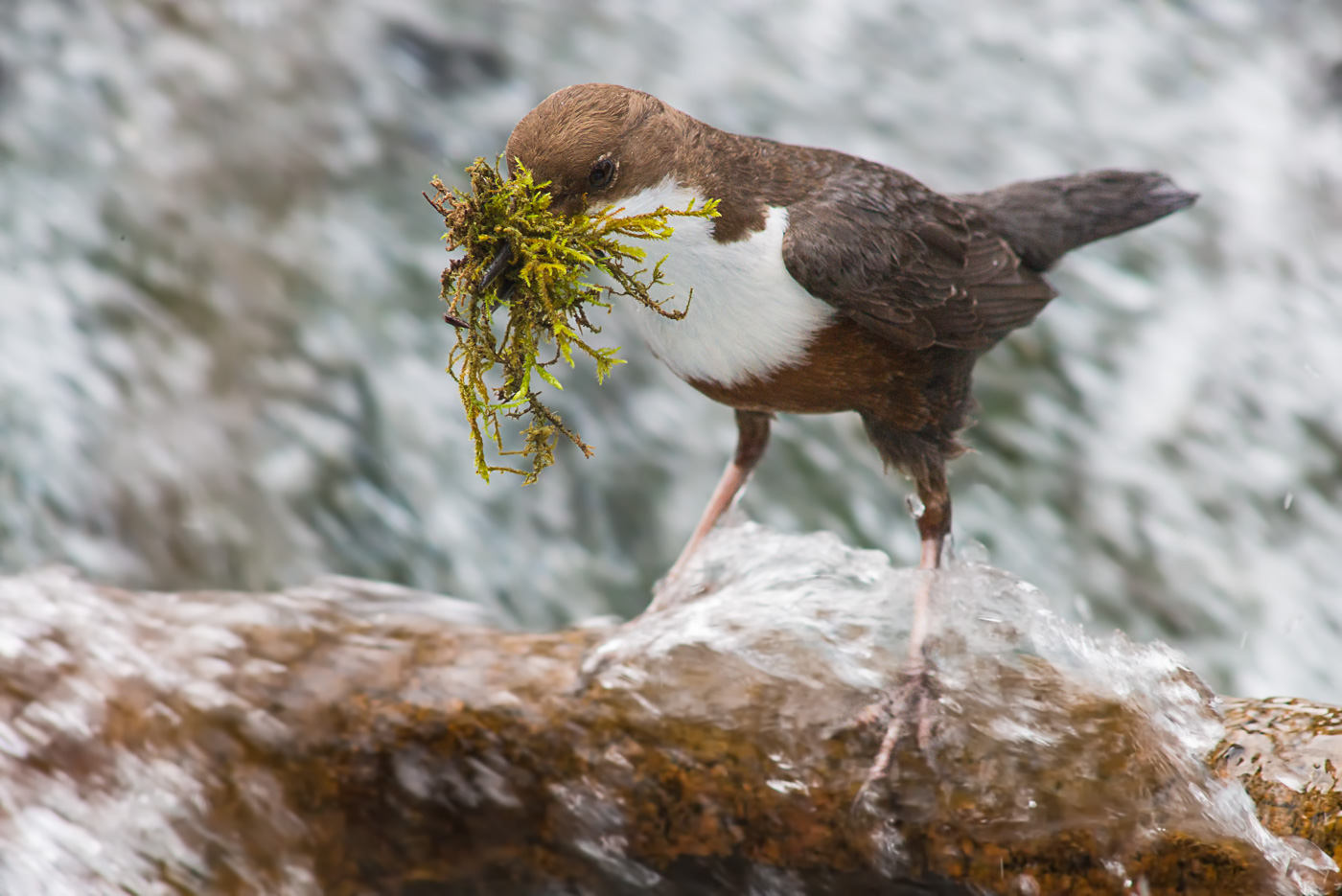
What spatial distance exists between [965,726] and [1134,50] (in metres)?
4.63

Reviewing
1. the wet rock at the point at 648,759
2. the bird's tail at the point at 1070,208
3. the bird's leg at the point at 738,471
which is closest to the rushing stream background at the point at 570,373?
the bird's leg at the point at 738,471

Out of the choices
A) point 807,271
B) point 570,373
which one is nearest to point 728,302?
point 807,271

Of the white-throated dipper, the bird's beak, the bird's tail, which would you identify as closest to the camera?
the bird's beak

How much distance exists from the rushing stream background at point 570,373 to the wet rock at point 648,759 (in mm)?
1328

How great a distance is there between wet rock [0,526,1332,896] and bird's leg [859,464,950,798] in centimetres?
3

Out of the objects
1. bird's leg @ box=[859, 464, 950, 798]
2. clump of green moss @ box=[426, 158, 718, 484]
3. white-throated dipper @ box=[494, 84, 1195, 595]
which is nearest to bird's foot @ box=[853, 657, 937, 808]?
bird's leg @ box=[859, 464, 950, 798]

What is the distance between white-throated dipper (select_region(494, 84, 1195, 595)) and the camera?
6.41 feet

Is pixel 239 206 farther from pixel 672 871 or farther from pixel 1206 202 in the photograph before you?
pixel 1206 202

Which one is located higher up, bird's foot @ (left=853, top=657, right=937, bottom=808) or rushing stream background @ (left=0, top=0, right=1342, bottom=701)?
rushing stream background @ (left=0, top=0, right=1342, bottom=701)

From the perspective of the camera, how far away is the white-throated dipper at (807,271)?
1954mm

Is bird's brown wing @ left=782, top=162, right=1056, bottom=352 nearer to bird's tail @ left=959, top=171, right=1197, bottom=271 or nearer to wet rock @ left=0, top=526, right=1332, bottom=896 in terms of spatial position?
bird's tail @ left=959, top=171, right=1197, bottom=271

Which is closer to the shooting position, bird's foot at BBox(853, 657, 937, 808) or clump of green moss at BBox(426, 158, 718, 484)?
clump of green moss at BBox(426, 158, 718, 484)

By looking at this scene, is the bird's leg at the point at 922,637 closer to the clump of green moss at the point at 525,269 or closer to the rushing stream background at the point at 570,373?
the clump of green moss at the point at 525,269

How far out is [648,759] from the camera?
7.60 ft
